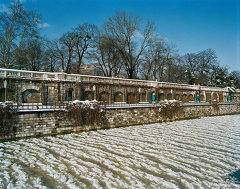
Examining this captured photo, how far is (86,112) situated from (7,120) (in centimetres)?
501

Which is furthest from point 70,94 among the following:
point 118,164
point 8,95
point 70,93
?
point 118,164

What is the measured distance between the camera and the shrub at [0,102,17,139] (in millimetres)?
10180

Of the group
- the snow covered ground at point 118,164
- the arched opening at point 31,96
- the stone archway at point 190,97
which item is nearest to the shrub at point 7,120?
the snow covered ground at point 118,164

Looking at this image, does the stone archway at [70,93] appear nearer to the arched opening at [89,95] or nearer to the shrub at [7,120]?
the arched opening at [89,95]

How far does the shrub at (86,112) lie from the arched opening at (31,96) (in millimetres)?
6180

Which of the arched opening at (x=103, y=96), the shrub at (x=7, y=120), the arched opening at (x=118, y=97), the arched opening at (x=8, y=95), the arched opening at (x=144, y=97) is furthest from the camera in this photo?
the arched opening at (x=144, y=97)

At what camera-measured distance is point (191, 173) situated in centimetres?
604

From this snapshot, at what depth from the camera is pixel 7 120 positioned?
10328 mm

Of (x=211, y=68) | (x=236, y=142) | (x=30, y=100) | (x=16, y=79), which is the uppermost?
(x=211, y=68)

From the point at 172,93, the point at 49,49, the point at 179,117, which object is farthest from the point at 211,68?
the point at 49,49

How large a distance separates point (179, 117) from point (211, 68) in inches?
1141

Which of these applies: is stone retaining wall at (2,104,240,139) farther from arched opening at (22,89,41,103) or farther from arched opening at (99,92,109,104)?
arched opening at (22,89,41,103)

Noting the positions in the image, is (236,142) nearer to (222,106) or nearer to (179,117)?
(179,117)

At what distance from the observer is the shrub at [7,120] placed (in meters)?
10.2
